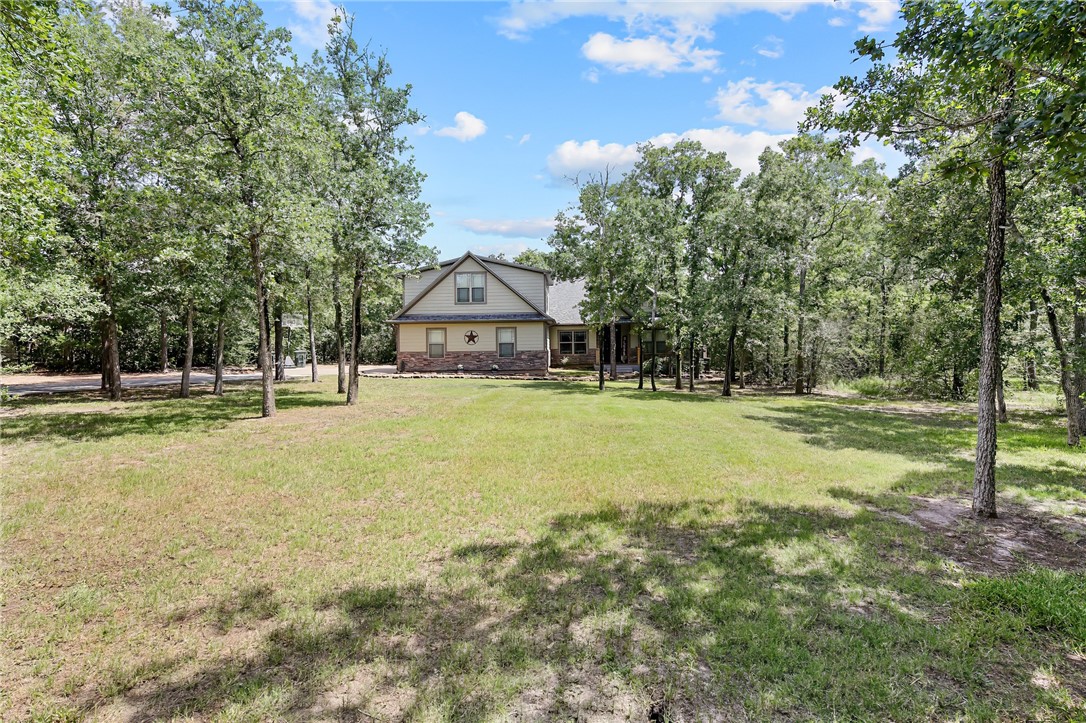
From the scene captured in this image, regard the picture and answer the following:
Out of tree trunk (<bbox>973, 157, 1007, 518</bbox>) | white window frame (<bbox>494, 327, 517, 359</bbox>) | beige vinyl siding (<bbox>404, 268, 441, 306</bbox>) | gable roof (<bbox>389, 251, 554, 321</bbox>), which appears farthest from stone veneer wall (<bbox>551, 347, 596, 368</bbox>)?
tree trunk (<bbox>973, 157, 1007, 518</bbox>)

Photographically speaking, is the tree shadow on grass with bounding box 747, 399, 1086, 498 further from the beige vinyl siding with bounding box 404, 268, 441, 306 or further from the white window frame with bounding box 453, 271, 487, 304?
the beige vinyl siding with bounding box 404, 268, 441, 306

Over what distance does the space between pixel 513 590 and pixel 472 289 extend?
24483 mm

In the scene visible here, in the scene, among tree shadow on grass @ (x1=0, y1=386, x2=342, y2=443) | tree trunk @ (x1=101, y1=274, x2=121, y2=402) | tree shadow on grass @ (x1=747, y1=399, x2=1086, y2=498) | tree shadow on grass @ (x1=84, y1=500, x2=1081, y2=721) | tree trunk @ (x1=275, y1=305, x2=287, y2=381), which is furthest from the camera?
tree trunk @ (x1=275, y1=305, x2=287, y2=381)

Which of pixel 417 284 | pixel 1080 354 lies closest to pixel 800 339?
pixel 1080 354

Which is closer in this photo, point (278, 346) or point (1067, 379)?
point (1067, 379)

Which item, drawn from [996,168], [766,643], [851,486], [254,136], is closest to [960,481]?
[851,486]

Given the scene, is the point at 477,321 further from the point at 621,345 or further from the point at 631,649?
the point at 631,649

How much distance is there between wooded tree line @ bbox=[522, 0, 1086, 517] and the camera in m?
4.02

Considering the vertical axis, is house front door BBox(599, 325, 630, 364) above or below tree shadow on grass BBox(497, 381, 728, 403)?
above

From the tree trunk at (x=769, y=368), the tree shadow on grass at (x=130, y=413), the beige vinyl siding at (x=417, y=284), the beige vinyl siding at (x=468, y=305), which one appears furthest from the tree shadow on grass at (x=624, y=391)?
the beige vinyl siding at (x=417, y=284)

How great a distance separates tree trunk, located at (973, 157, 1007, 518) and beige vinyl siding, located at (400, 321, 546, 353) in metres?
21.8

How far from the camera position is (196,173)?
32.4ft

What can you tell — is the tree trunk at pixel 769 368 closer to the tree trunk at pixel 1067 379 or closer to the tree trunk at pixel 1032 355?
the tree trunk at pixel 1032 355

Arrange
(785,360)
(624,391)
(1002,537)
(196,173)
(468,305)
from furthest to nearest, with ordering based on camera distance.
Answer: (468,305) < (785,360) < (624,391) < (196,173) < (1002,537)
